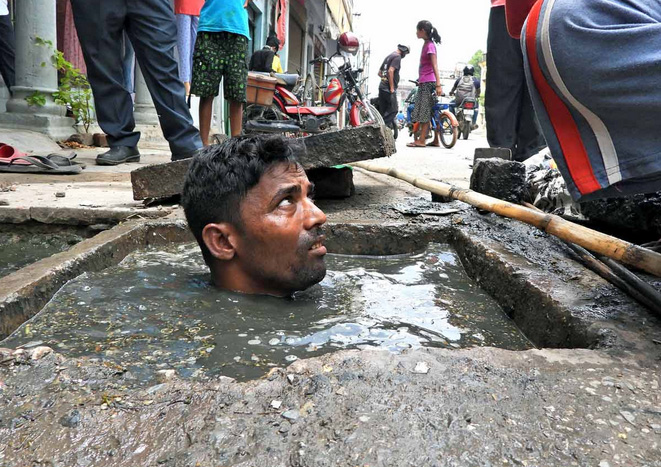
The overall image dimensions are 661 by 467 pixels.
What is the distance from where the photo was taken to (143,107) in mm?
8492

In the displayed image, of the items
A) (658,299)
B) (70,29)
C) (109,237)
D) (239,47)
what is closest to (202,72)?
(239,47)

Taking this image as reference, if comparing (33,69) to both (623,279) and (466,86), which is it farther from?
(466,86)

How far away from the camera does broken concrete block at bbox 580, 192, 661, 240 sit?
89.9 inches

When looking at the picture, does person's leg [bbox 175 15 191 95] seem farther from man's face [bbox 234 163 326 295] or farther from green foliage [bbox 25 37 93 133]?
man's face [bbox 234 163 326 295]

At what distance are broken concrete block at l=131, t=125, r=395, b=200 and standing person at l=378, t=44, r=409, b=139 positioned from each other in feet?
29.4

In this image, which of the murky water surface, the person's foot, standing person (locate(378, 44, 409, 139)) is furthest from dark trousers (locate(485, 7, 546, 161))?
standing person (locate(378, 44, 409, 139))

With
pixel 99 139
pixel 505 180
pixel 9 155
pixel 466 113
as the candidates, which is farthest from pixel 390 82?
pixel 505 180

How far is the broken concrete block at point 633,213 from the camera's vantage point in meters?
2.28

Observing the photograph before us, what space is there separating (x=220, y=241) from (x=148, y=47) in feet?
8.99

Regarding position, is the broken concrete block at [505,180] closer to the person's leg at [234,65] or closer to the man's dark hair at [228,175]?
the man's dark hair at [228,175]

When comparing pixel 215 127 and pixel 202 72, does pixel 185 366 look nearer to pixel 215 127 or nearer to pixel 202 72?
pixel 202 72

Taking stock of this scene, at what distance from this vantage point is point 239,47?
4.95 m

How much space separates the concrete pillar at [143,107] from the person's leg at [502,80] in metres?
5.73

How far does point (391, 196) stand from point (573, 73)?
2623mm
